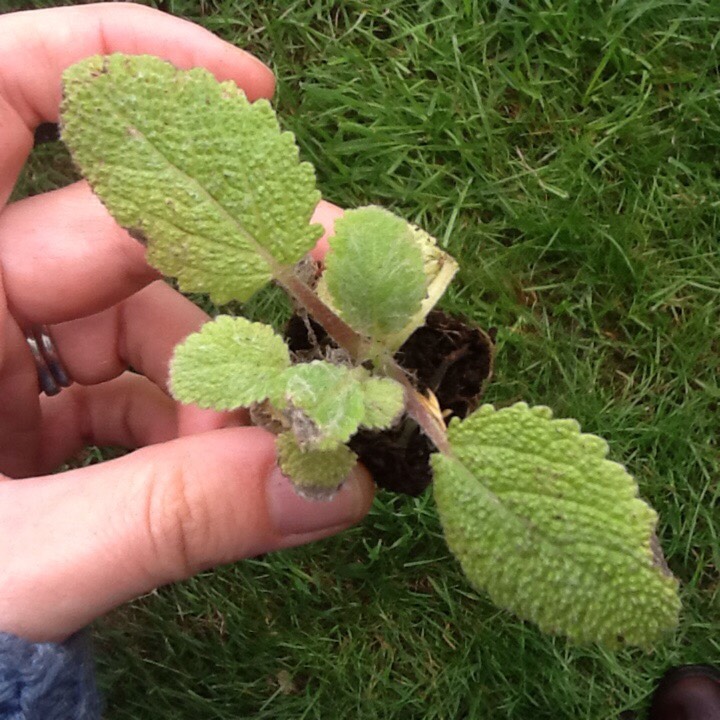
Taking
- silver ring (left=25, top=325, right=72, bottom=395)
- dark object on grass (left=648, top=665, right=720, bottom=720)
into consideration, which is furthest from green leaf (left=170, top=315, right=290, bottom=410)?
dark object on grass (left=648, top=665, right=720, bottom=720)

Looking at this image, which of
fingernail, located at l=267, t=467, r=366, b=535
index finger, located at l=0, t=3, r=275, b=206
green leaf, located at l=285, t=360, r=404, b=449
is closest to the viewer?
green leaf, located at l=285, t=360, r=404, b=449

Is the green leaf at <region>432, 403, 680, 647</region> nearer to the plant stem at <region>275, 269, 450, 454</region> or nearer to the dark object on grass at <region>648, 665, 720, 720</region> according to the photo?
the plant stem at <region>275, 269, 450, 454</region>

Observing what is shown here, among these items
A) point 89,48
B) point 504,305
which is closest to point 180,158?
point 89,48

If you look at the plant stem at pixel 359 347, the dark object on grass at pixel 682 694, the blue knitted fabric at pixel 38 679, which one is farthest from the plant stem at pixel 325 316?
the dark object on grass at pixel 682 694

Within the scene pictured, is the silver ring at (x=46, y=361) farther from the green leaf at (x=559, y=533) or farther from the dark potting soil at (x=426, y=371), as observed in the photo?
the green leaf at (x=559, y=533)

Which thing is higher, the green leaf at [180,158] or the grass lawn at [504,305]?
the green leaf at [180,158]

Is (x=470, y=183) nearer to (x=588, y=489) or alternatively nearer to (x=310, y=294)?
(x=310, y=294)

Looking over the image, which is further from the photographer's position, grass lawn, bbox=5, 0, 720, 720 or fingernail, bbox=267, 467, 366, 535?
grass lawn, bbox=5, 0, 720, 720
